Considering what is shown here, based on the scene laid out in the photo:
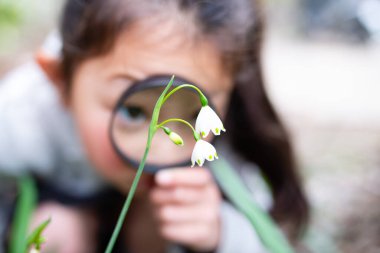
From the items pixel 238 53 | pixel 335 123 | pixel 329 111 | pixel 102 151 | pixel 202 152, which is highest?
pixel 329 111

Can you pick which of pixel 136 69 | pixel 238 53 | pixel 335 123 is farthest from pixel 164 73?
pixel 335 123

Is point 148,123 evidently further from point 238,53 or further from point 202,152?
point 202,152

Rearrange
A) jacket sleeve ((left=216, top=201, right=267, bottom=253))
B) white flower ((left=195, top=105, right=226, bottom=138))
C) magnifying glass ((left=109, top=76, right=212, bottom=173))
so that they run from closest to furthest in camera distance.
Answer: white flower ((left=195, top=105, right=226, bottom=138))
magnifying glass ((left=109, top=76, right=212, bottom=173))
jacket sleeve ((left=216, top=201, right=267, bottom=253))

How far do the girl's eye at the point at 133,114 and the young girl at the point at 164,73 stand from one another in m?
0.03

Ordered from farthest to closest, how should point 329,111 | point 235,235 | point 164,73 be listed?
point 329,111 < point 235,235 < point 164,73

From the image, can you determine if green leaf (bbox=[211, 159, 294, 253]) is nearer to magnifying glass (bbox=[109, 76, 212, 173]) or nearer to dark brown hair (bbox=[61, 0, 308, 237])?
magnifying glass (bbox=[109, 76, 212, 173])

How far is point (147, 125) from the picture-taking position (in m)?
1.04

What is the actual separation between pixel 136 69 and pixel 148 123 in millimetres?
95

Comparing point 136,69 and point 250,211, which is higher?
point 136,69

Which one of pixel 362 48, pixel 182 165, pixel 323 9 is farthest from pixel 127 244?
pixel 323 9

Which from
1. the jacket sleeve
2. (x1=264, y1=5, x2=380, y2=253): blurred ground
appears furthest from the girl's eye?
(x1=264, y1=5, x2=380, y2=253): blurred ground

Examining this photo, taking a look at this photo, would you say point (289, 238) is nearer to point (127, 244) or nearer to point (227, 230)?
point (227, 230)

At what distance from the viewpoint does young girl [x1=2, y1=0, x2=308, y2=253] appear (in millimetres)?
1054

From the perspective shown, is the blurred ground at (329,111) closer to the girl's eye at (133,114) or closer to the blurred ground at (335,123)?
the blurred ground at (335,123)
